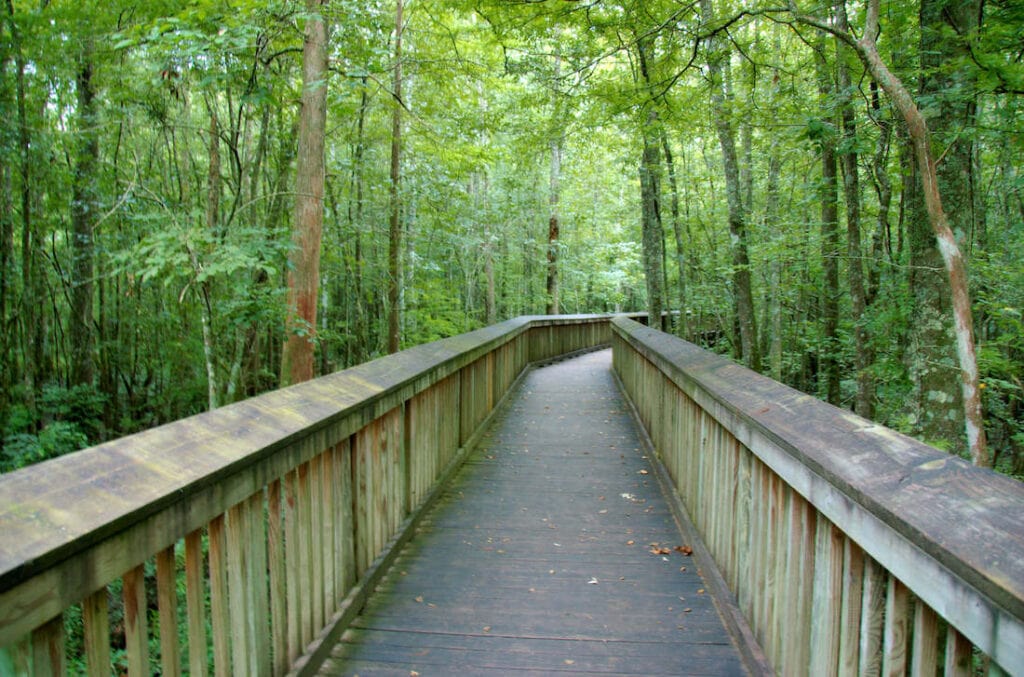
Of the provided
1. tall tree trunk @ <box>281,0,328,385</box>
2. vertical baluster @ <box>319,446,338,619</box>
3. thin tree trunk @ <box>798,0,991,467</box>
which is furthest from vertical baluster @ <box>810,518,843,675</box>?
tall tree trunk @ <box>281,0,328,385</box>

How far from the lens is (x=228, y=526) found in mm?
2125

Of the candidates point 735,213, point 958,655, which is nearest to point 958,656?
point 958,655

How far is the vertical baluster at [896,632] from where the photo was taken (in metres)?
1.69

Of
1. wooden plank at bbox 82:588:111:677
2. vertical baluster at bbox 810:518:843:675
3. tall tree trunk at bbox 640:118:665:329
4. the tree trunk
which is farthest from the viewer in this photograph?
tall tree trunk at bbox 640:118:665:329

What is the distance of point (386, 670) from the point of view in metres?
2.88

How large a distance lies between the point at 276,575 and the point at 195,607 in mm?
536

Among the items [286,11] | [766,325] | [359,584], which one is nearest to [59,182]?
[286,11]

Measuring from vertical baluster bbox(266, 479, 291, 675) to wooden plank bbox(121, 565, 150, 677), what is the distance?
773 mm

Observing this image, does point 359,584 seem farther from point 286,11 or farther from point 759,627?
point 286,11

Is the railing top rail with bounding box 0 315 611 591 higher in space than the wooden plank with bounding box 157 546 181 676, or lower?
Answer: higher

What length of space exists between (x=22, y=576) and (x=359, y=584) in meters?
2.36

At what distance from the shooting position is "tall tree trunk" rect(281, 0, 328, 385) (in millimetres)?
7586

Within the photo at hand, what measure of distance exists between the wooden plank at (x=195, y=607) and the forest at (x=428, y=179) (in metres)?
4.56

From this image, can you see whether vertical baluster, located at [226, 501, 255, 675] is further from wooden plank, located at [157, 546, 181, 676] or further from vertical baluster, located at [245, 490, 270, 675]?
wooden plank, located at [157, 546, 181, 676]
